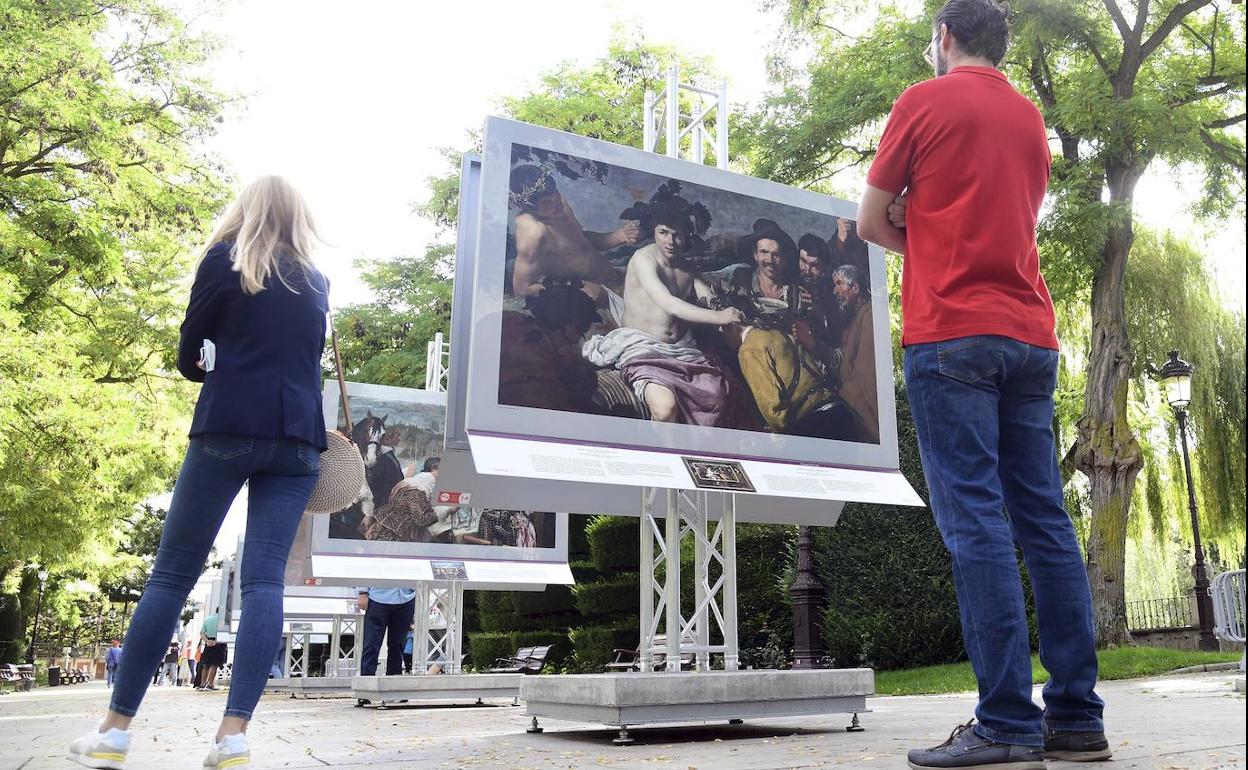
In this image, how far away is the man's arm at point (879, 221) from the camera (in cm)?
A: 324

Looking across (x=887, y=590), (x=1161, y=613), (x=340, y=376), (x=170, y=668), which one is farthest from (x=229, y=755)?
(x=170, y=668)

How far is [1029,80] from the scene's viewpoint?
1570cm

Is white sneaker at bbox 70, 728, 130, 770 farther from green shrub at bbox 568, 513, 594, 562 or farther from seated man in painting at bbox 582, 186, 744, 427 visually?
green shrub at bbox 568, 513, 594, 562

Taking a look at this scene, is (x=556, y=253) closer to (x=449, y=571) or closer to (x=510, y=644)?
(x=449, y=571)

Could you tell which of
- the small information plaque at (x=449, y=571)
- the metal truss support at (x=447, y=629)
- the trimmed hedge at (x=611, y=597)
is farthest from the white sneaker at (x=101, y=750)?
the trimmed hedge at (x=611, y=597)

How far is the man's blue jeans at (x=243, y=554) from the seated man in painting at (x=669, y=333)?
2.62 meters

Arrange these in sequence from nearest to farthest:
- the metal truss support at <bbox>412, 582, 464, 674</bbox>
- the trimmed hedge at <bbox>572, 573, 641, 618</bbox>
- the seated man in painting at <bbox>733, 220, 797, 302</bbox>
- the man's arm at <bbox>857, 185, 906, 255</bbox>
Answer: the man's arm at <bbox>857, 185, 906, 255</bbox> → the seated man in painting at <bbox>733, 220, 797, 302</bbox> → the metal truss support at <bbox>412, 582, 464, 674</bbox> → the trimmed hedge at <bbox>572, 573, 641, 618</bbox>

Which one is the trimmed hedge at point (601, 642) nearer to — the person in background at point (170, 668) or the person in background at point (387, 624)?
the person in background at point (387, 624)

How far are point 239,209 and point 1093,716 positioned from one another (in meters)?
3.37

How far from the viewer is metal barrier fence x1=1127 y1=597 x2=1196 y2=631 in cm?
1925

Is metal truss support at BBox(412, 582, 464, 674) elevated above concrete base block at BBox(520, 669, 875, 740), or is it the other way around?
metal truss support at BBox(412, 582, 464, 674)

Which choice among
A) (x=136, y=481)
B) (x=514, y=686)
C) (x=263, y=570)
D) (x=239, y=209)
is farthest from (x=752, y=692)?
(x=136, y=481)

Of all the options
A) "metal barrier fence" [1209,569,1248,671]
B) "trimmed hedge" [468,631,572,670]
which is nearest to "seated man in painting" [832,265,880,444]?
"metal barrier fence" [1209,569,1248,671]

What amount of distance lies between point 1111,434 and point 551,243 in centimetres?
1067
